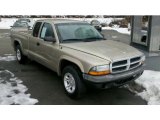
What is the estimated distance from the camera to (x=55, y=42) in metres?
5.42

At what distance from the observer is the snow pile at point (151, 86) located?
15.7ft

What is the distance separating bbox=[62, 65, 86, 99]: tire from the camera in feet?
15.1

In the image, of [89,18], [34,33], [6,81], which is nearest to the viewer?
[6,81]

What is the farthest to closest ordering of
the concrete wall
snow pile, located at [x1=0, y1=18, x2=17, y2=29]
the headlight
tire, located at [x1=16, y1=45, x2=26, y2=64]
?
snow pile, located at [x1=0, y1=18, x2=17, y2=29], the concrete wall, tire, located at [x1=16, y1=45, x2=26, y2=64], the headlight

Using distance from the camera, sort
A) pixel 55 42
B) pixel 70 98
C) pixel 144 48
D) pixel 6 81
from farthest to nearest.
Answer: pixel 144 48 → pixel 6 81 → pixel 55 42 → pixel 70 98

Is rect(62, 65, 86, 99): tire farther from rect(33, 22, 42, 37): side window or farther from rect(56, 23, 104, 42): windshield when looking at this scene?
rect(33, 22, 42, 37): side window

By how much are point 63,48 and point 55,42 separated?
407mm

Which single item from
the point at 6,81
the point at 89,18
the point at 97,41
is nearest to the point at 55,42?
the point at 97,41

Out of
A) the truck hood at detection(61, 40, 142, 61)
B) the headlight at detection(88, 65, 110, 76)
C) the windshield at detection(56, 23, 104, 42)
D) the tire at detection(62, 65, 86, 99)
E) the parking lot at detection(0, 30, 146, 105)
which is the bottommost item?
the parking lot at detection(0, 30, 146, 105)

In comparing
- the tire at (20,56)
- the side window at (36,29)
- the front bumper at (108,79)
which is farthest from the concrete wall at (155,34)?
the tire at (20,56)

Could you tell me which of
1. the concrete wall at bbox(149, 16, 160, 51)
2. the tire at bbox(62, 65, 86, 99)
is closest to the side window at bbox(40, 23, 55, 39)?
the tire at bbox(62, 65, 86, 99)

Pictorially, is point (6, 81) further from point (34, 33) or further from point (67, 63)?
point (67, 63)

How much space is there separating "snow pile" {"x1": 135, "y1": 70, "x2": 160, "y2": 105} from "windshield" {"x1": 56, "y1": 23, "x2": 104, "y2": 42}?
67.0 inches

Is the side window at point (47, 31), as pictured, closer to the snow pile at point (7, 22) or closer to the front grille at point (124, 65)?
the front grille at point (124, 65)
